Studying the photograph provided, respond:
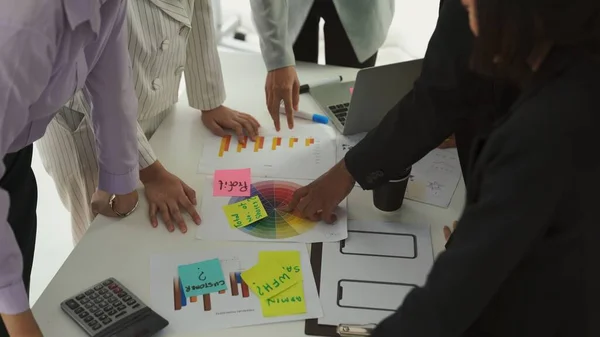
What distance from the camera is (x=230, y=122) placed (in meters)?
1.39

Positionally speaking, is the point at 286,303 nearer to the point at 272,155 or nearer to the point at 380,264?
the point at 380,264

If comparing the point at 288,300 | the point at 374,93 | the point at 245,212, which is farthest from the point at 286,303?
the point at 374,93

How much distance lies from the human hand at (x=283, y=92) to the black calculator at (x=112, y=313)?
22.2 inches

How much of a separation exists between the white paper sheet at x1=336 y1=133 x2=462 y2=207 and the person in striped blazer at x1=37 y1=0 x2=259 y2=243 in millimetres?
318

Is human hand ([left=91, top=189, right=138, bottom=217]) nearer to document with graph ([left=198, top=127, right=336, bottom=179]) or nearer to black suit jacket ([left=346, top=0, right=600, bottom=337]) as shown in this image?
document with graph ([left=198, top=127, right=336, bottom=179])

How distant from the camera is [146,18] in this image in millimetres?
1201

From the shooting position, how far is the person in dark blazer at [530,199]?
61 cm

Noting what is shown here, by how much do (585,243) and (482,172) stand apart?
13 cm

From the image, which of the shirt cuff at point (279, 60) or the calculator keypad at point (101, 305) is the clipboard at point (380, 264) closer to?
the calculator keypad at point (101, 305)

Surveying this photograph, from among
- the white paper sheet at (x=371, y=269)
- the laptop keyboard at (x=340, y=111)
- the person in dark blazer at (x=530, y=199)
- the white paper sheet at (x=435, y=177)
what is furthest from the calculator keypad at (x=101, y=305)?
the laptop keyboard at (x=340, y=111)

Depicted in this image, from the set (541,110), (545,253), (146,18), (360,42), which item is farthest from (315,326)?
(360,42)

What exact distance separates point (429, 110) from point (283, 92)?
16.8 inches

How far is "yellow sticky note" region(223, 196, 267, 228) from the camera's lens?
1.14 metres

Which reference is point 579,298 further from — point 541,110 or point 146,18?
point 146,18
